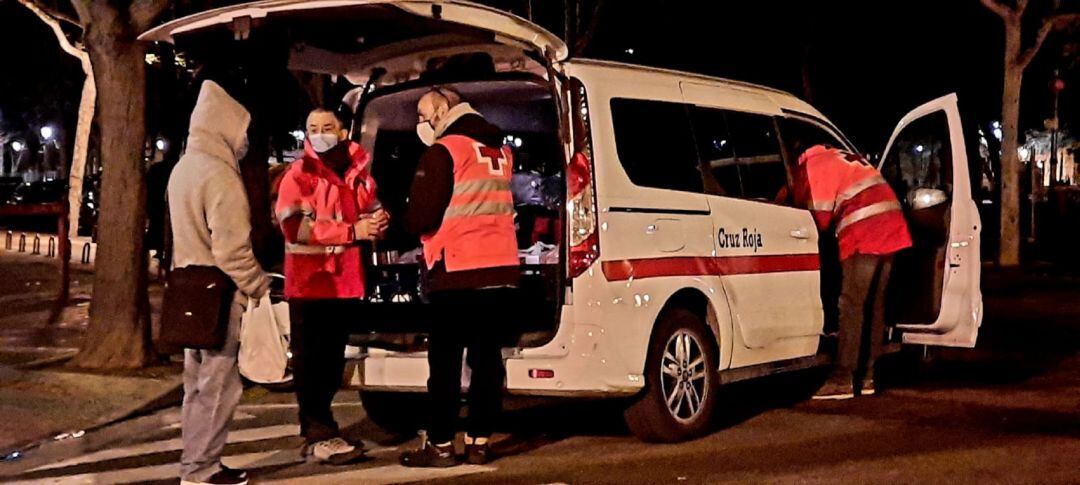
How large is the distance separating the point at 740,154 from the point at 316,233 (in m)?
2.63

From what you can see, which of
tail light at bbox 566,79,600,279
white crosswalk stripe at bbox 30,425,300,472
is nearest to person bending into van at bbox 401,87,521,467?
tail light at bbox 566,79,600,279

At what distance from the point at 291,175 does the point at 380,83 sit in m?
1.22

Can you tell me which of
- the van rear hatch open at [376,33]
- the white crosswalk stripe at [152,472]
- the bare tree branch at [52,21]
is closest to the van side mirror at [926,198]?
the van rear hatch open at [376,33]

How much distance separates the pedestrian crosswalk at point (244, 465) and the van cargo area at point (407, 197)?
682 mm

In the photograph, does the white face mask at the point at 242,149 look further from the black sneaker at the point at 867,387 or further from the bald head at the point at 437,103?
the black sneaker at the point at 867,387

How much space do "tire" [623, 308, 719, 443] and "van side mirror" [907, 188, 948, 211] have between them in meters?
2.46

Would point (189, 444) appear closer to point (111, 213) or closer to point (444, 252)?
point (444, 252)

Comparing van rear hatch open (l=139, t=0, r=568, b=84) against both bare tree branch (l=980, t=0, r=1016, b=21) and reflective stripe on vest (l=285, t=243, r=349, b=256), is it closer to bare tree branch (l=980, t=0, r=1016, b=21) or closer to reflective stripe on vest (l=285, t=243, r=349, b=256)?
reflective stripe on vest (l=285, t=243, r=349, b=256)

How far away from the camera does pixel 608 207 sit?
6.57m

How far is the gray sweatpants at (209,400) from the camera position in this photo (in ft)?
19.5

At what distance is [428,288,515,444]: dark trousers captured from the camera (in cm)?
645

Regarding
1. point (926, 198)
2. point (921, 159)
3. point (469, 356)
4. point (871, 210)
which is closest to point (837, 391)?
point (871, 210)

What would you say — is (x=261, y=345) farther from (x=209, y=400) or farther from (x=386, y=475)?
(x=386, y=475)

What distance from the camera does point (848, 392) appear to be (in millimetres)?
8805
